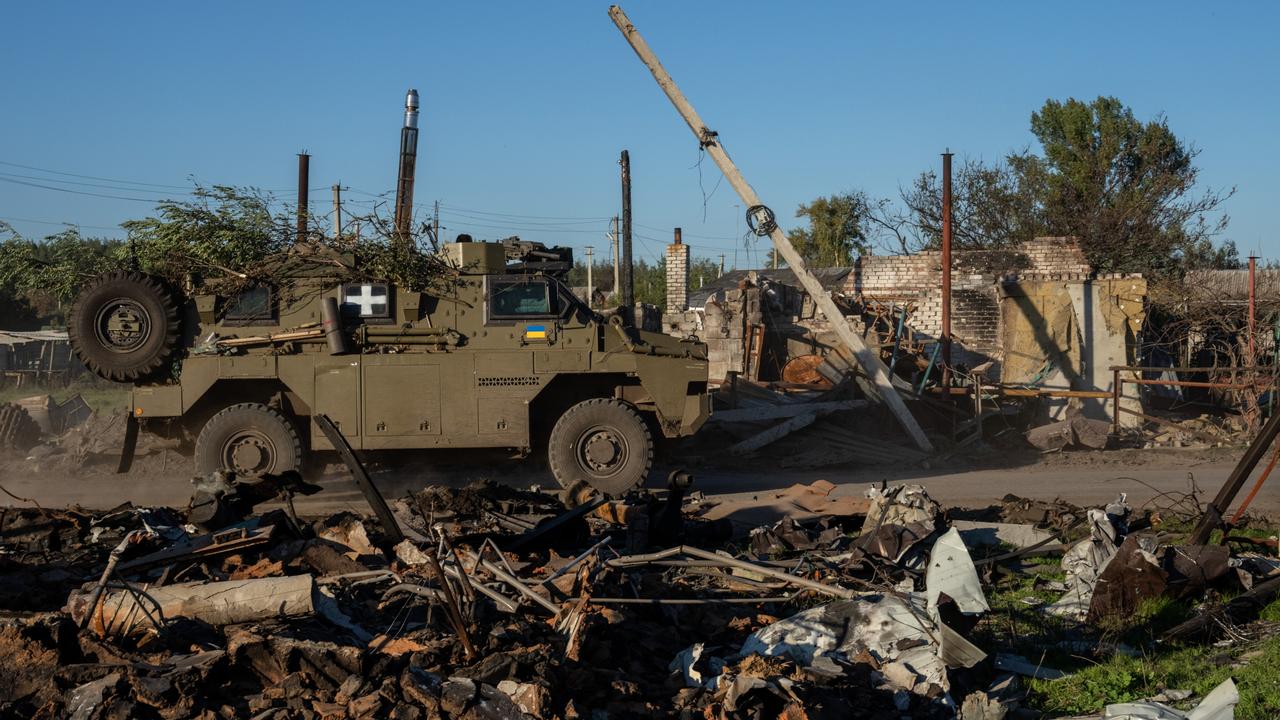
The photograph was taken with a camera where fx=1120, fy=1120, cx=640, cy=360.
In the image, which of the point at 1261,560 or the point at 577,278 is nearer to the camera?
the point at 1261,560

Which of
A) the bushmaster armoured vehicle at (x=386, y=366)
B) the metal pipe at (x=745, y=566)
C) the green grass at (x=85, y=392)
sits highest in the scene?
the bushmaster armoured vehicle at (x=386, y=366)

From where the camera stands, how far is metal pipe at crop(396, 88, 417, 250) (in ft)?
40.0

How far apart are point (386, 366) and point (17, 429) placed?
7.28 metres

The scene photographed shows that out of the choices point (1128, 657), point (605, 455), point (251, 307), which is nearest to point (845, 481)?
point (605, 455)

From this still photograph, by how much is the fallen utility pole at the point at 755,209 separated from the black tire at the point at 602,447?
4.79 metres

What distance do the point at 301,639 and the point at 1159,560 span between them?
505 cm

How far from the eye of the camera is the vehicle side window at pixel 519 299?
10891mm

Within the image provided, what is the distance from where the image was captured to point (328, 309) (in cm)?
1070

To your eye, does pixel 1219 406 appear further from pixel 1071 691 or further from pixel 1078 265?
pixel 1071 691

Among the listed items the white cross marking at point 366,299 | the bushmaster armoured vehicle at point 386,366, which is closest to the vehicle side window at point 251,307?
the bushmaster armoured vehicle at point 386,366

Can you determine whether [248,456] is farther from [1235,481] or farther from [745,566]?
[1235,481]

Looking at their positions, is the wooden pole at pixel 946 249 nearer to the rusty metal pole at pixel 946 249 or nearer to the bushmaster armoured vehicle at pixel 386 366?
the rusty metal pole at pixel 946 249

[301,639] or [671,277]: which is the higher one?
[671,277]

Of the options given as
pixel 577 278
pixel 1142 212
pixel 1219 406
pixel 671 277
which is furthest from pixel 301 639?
pixel 577 278
